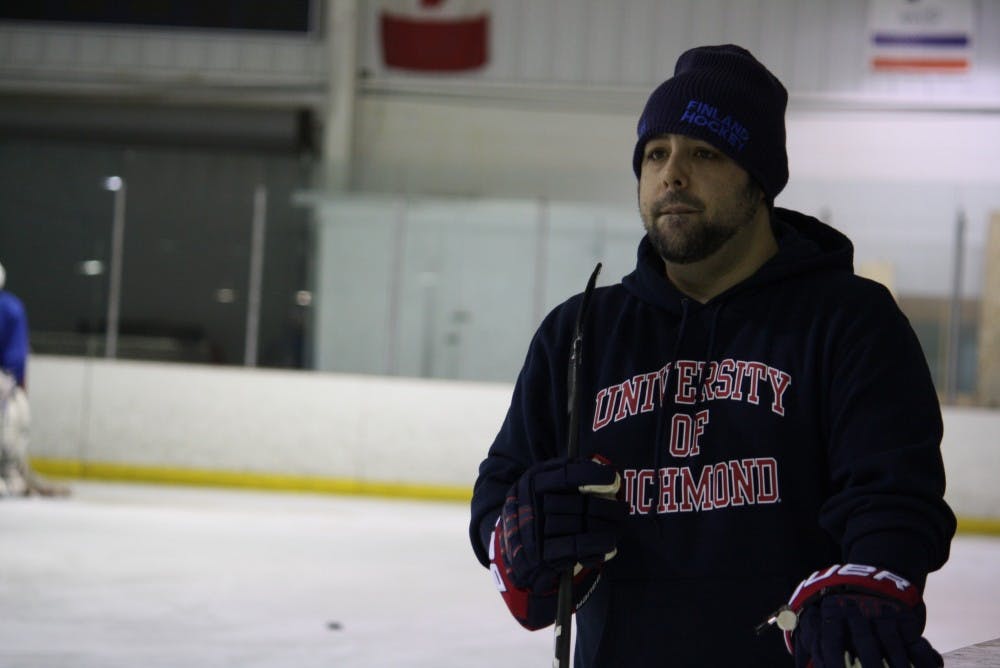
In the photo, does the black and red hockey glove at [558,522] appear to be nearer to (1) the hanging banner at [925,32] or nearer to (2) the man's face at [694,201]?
(2) the man's face at [694,201]

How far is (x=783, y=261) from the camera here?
144 cm

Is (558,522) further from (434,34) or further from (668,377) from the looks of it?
(434,34)

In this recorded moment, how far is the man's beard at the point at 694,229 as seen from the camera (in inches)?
56.2

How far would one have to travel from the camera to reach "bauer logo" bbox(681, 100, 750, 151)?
1.42 metres

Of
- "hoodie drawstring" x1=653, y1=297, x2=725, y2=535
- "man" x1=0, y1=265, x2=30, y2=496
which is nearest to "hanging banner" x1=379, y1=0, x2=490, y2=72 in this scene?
"man" x1=0, y1=265, x2=30, y2=496

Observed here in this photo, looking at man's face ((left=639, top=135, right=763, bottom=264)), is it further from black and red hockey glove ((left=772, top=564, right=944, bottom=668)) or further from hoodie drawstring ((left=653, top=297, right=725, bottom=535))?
black and red hockey glove ((left=772, top=564, right=944, bottom=668))

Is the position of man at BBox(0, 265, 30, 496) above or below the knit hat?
below

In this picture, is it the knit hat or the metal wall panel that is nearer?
the knit hat

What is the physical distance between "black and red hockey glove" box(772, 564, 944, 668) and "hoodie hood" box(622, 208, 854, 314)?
1.13ft

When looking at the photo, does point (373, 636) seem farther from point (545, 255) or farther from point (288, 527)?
point (545, 255)

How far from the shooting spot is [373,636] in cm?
418

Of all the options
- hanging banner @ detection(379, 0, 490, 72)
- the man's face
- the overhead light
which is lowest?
the overhead light

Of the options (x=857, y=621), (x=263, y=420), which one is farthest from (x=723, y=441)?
(x=263, y=420)

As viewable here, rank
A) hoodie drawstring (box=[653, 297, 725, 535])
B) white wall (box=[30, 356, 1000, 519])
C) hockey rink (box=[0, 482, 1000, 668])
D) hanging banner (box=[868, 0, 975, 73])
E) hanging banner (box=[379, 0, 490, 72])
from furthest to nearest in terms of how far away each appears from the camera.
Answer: hanging banner (box=[379, 0, 490, 72])
hanging banner (box=[868, 0, 975, 73])
white wall (box=[30, 356, 1000, 519])
hockey rink (box=[0, 482, 1000, 668])
hoodie drawstring (box=[653, 297, 725, 535])
